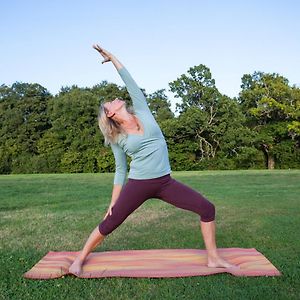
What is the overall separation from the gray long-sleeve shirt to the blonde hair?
0.18 ft

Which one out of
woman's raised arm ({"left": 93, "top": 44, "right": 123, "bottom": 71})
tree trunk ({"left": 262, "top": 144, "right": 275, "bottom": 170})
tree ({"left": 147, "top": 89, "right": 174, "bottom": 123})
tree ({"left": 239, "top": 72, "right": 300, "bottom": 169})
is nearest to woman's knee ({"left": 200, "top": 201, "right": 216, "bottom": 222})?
woman's raised arm ({"left": 93, "top": 44, "right": 123, "bottom": 71})

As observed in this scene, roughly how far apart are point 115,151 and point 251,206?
6.02m

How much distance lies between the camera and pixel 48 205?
33.8ft

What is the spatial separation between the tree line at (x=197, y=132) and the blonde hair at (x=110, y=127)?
1204 inches

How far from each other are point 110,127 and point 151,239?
237 centimetres

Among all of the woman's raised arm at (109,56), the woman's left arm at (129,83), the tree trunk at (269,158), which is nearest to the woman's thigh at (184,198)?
the woman's left arm at (129,83)

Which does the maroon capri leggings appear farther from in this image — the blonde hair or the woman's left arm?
the woman's left arm

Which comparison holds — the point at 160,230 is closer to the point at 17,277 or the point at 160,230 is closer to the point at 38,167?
the point at 17,277

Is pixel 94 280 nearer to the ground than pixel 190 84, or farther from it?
nearer to the ground

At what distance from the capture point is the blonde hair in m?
4.05

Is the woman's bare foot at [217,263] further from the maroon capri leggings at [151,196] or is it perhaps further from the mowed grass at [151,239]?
the maroon capri leggings at [151,196]

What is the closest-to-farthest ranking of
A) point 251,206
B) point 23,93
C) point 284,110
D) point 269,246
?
point 269,246 < point 251,206 < point 284,110 < point 23,93

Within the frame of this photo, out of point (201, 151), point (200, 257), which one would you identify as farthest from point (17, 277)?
point (201, 151)

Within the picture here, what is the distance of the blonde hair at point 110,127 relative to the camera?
4047mm
